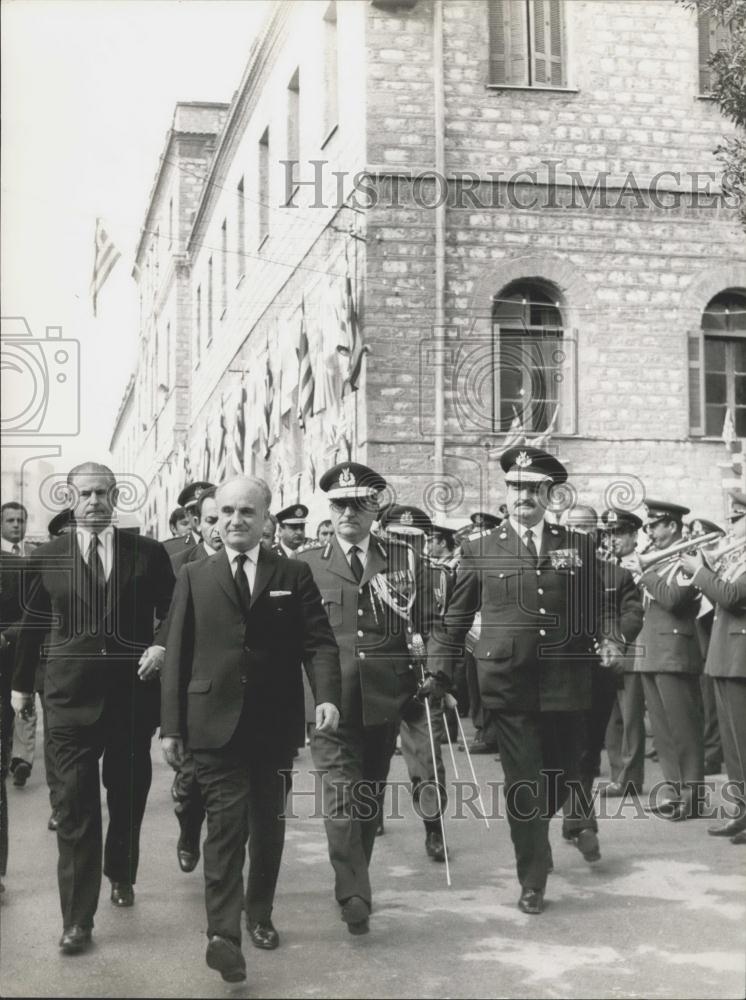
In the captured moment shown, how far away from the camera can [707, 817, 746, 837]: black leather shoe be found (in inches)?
348

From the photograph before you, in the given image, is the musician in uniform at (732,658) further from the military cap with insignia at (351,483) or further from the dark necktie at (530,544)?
the military cap with insignia at (351,483)

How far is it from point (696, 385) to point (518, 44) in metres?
4.81

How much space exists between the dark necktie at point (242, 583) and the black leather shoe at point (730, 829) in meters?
4.11

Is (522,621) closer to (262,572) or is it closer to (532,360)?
(262,572)

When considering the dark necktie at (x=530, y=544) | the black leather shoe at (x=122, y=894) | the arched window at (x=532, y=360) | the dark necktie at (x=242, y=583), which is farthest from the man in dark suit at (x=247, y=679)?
the arched window at (x=532, y=360)

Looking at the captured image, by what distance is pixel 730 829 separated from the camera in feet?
29.0

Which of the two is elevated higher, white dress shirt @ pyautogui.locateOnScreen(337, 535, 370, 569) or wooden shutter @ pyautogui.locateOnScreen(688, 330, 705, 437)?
wooden shutter @ pyautogui.locateOnScreen(688, 330, 705, 437)

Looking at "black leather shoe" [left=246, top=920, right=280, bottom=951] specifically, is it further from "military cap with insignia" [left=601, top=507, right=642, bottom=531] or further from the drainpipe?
the drainpipe

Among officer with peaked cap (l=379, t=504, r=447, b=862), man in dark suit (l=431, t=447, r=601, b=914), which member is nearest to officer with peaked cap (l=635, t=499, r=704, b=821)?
officer with peaked cap (l=379, t=504, r=447, b=862)

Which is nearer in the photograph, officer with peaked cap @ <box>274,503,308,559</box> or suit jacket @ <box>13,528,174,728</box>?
suit jacket @ <box>13,528,174,728</box>

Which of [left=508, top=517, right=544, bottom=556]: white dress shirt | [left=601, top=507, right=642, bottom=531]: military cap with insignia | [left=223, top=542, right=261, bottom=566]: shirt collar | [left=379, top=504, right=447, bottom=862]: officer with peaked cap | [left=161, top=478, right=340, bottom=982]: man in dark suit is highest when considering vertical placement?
[left=601, top=507, right=642, bottom=531]: military cap with insignia

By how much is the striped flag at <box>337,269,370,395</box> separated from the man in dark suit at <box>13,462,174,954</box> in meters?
10.1

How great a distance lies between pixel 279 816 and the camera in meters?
6.36

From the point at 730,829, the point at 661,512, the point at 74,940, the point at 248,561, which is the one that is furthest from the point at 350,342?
the point at 74,940
